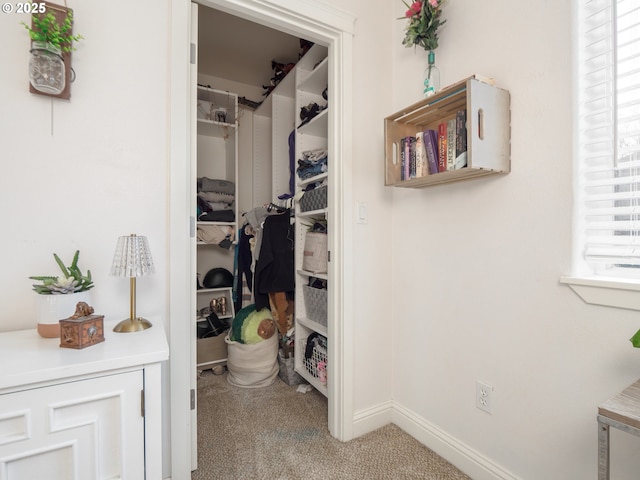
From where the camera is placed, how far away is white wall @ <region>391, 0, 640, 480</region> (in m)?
1.09

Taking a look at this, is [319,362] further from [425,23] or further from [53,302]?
[425,23]

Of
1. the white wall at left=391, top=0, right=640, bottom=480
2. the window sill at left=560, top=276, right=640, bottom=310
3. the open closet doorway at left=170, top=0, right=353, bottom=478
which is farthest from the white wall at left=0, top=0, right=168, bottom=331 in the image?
the window sill at left=560, top=276, right=640, bottom=310

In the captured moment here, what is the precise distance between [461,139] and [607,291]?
0.73 meters

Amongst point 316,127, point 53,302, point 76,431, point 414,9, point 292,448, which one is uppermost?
point 414,9

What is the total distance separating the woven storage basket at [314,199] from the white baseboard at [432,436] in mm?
1277

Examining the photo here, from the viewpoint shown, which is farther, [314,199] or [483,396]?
[314,199]

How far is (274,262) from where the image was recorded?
2449mm

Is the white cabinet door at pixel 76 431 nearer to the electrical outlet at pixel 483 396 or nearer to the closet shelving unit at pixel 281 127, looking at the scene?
the electrical outlet at pixel 483 396

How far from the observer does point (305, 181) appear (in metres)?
2.27

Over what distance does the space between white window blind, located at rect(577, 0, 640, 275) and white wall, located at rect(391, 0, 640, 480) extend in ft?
0.18

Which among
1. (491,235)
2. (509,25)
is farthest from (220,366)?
(509,25)

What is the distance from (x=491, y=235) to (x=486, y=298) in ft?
0.92

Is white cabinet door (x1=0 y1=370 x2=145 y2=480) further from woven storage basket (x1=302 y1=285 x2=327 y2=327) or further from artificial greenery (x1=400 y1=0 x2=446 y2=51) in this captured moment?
artificial greenery (x1=400 y1=0 x2=446 y2=51)
